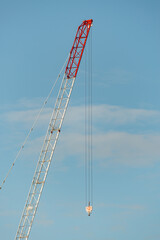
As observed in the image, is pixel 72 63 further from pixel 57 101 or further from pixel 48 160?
pixel 48 160

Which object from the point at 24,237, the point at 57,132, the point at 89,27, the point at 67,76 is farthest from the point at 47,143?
the point at 89,27

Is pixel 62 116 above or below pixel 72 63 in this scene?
below

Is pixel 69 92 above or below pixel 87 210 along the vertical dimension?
above

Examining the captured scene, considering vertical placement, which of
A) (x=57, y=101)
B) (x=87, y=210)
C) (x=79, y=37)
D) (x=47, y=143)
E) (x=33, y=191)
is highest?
(x=79, y=37)

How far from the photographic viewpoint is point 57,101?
111 meters

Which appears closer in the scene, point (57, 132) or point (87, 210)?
point (87, 210)

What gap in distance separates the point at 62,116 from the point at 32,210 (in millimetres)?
25638

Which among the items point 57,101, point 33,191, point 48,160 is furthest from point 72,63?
point 33,191

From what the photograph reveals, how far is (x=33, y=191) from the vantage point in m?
108

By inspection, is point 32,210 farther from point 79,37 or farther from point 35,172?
point 79,37

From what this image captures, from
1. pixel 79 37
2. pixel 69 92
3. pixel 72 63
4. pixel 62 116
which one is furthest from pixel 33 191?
pixel 79 37

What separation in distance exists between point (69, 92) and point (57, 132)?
37.6ft

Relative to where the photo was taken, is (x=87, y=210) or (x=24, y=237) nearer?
(x=87, y=210)

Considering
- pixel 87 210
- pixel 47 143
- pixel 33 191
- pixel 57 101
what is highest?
pixel 57 101
